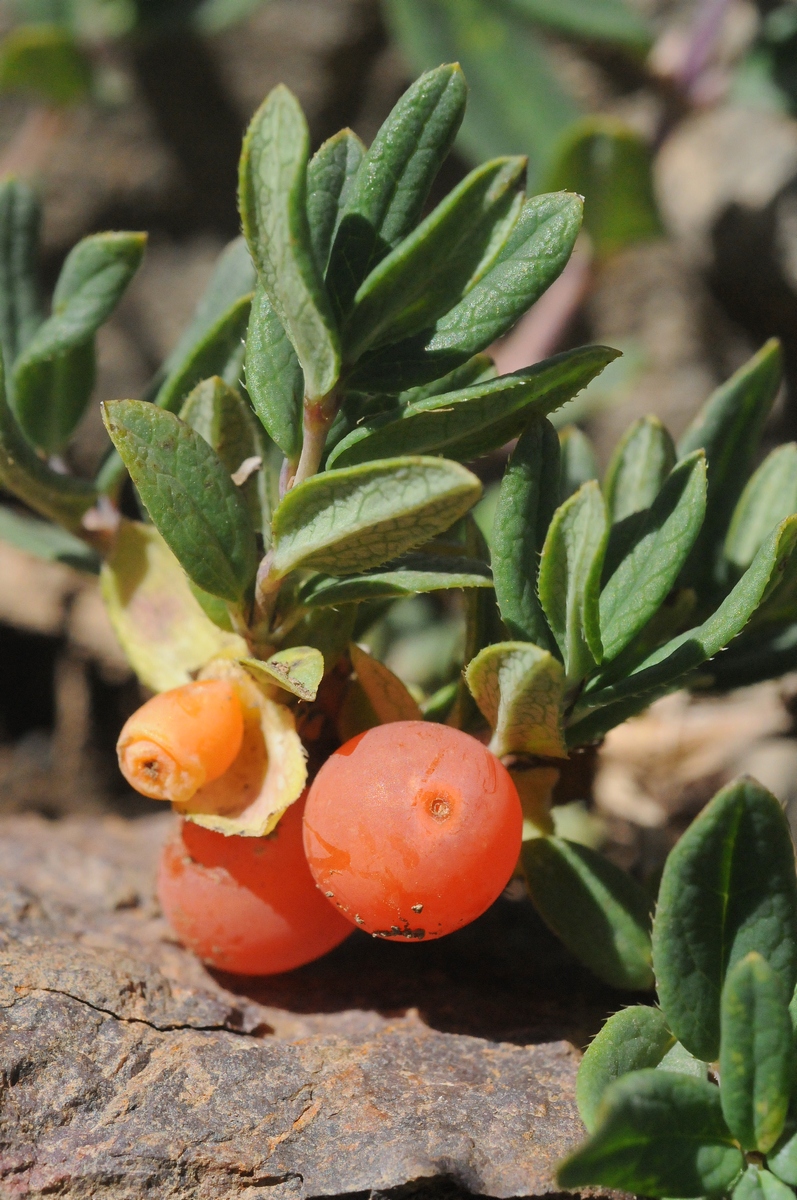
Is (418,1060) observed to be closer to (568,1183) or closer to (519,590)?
(568,1183)

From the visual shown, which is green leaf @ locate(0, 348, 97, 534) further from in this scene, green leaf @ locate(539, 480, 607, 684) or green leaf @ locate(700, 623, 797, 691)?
green leaf @ locate(700, 623, 797, 691)

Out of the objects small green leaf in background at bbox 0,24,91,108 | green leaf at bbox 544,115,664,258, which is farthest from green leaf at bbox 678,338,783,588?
small green leaf in background at bbox 0,24,91,108

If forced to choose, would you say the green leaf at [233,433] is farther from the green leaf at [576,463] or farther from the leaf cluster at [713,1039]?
the leaf cluster at [713,1039]

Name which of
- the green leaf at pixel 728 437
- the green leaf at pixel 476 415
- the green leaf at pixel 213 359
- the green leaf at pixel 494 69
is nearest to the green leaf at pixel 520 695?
the green leaf at pixel 476 415

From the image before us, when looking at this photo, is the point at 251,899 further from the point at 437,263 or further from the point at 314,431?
the point at 437,263

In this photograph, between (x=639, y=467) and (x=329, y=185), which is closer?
(x=329, y=185)

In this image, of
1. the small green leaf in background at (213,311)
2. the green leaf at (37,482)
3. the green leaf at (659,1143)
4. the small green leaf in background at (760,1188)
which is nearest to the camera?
the green leaf at (659,1143)

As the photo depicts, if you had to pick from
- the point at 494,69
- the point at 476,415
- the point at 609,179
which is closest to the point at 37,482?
the point at 476,415
